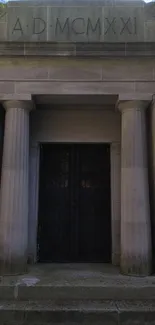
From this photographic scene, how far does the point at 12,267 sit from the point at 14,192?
1.65 metres

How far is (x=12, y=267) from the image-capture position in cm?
677

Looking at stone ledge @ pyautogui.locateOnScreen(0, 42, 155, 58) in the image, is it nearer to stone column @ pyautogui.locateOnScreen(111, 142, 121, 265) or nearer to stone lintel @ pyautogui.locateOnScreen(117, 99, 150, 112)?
stone lintel @ pyautogui.locateOnScreen(117, 99, 150, 112)

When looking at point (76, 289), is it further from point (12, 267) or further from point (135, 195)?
point (135, 195)

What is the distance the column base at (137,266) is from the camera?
21.9 feet

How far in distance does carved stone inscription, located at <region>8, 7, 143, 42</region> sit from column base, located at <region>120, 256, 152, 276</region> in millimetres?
5116

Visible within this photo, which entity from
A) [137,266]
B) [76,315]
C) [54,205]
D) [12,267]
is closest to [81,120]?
[54,205]

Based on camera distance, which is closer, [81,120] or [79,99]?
[79,99]

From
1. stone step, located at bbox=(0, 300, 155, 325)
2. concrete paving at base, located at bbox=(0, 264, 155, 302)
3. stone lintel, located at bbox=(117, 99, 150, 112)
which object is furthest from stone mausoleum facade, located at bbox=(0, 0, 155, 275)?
stone step, located at bbox=(0, 300, 155, 325)

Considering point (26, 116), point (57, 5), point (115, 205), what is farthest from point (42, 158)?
point (57, 5)

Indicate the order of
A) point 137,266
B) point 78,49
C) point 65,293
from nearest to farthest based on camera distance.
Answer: point 65,293, point 137,266, point 78,49

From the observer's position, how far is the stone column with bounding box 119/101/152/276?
266 inches

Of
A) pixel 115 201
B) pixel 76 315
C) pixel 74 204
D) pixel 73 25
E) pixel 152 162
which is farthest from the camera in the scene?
pixel 74 204

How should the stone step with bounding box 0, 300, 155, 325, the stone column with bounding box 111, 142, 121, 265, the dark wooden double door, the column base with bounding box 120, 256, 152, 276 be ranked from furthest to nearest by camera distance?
1. the dark wooden double door
2. the stone column with bounding box 111, 142, 121, 265
3. the column base with bounding box 120, 256, 152, 276
4. the stone step with bounding box 0, 300, 155, 325

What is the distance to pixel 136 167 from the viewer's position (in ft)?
23.0
